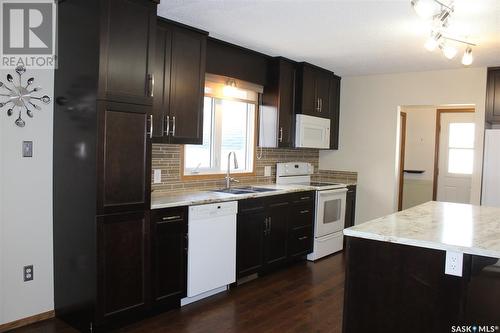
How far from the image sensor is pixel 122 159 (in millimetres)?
2764

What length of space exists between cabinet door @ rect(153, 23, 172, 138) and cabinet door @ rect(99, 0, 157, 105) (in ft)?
1.17

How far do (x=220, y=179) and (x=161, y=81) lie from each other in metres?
1.45

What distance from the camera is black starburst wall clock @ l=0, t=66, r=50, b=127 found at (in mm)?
2771

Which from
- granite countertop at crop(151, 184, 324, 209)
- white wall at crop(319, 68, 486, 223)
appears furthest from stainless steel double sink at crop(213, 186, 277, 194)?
white wall at crop(319, 68, 486, 223)

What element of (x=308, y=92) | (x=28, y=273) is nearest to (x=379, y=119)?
(x=308, y=92)

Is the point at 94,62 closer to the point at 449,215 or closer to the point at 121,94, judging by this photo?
the point at 121,94

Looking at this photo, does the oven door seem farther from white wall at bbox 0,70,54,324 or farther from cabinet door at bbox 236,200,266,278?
white wall at bbox 0,70,54,324

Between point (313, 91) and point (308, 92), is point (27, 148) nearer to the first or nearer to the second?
point (308, 92)

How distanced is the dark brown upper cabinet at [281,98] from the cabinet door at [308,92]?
112mm

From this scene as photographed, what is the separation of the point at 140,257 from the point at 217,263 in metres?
0.83

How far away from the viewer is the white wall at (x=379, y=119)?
5.05 metres

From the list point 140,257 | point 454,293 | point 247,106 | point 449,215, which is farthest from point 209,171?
point 454,293

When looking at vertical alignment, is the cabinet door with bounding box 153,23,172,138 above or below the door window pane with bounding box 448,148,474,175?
above

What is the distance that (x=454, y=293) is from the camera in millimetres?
2035
